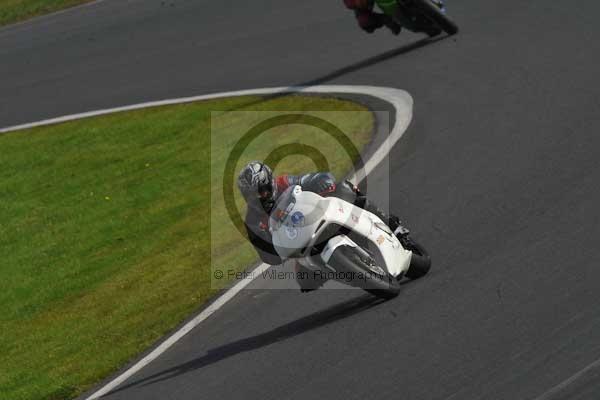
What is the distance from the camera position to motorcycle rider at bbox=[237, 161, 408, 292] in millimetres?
7891

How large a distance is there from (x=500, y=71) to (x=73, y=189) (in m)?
6.06

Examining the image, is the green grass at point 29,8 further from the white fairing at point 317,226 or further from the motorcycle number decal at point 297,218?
the motorcycle number decal at point 297,218

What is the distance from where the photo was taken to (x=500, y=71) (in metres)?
13.3

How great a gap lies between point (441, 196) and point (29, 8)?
52.0 ft

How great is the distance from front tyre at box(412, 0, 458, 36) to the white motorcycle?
7.42m

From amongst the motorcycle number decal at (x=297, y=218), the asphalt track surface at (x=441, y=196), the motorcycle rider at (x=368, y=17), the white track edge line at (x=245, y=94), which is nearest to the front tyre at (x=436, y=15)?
the asphalt track surface at (x=441, y=196)

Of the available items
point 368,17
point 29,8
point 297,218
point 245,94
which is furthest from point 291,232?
point 29,8

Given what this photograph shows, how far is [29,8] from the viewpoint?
2328 cm

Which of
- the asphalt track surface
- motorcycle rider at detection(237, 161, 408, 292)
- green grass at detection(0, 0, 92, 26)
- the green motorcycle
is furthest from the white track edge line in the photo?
green grass at detection(0, 0, 92, 26)

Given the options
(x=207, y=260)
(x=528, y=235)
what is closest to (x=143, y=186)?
(x=207, y=260)

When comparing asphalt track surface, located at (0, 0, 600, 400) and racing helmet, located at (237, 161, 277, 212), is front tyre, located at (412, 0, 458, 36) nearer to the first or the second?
asphalt track surface, located at (0, 0, 600, 400)

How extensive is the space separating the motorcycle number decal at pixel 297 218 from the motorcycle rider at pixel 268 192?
11.1 inches

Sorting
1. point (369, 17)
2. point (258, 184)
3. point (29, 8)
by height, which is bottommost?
point (29, 8)

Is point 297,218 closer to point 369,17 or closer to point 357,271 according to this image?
point 357,271
